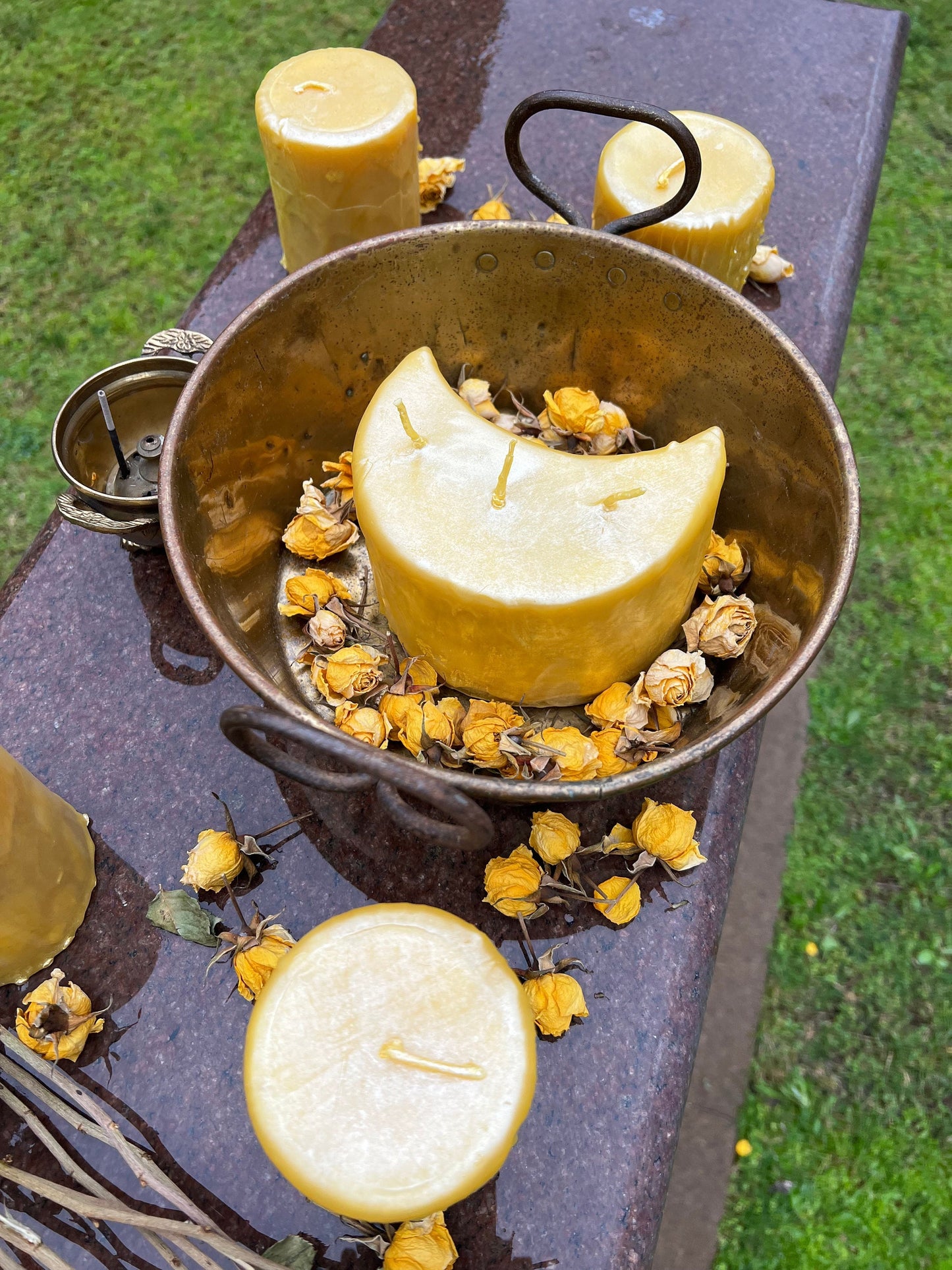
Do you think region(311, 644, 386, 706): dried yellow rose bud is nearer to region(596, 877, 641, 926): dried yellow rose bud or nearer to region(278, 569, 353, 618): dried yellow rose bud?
region(278, 569, 353, 618): dried yellow rose bud

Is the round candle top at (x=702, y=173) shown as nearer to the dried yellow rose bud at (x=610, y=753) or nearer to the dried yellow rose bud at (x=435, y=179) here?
the dried yellow rose bud at (x=435, y=179)

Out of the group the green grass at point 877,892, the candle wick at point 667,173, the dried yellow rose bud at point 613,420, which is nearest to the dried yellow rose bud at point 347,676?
the dried yellow rose bud at point 613,420

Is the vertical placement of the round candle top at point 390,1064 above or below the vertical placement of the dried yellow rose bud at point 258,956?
above

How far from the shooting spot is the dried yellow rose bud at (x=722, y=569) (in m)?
0.86

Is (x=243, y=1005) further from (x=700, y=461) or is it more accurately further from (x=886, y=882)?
(x=886, y=882)

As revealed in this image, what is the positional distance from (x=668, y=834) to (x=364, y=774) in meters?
0.30

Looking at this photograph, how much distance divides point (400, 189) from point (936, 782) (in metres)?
1.18

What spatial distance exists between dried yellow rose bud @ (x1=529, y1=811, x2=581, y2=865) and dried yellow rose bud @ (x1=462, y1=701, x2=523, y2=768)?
7 cm

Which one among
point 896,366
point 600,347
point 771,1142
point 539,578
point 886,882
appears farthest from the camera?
point 896,366

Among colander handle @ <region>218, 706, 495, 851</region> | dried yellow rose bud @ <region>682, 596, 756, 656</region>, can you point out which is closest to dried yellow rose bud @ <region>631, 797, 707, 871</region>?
dried yellow rose bud @ <region>682, 596, 756, 656</region>

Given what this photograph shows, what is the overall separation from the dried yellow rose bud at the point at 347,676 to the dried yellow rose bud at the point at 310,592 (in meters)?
0.06

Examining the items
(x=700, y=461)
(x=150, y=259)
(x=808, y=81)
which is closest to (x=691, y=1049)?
(x=700, y=461)

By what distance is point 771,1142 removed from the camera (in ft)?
4.15

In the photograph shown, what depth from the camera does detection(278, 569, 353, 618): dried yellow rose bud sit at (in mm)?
849
